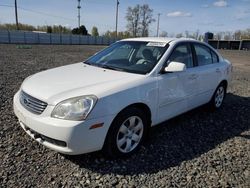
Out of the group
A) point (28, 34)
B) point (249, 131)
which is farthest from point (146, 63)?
point (28, 34)

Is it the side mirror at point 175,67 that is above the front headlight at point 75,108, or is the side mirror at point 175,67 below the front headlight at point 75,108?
above

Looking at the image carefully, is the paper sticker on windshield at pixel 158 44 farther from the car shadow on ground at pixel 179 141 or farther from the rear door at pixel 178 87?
the car shadow on ground at pixel 179 141

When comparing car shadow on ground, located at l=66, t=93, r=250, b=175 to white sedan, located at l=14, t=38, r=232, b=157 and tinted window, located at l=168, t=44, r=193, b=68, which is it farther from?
tinted window, located at l=168, t=44, r=193, b=68

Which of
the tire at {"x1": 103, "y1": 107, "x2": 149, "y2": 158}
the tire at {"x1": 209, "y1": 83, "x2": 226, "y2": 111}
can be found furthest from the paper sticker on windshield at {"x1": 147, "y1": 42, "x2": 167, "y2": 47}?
the tire at {"x1": 209, "y1": 83, "x2": 226, "y2": 111}

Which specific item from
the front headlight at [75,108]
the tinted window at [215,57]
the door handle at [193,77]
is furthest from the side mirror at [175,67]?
the tinted window at [215,57]

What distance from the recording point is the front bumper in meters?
2.67

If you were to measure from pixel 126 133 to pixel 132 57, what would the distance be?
137cm

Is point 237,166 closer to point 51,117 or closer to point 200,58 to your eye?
point 200,58

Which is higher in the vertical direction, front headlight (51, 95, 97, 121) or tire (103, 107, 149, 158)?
front headlight (51, 95, 97, 121)

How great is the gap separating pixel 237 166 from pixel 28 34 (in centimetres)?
3932

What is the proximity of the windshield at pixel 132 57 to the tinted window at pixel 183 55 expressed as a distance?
194 mm

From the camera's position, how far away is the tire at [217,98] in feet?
17.4

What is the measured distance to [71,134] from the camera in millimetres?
2662

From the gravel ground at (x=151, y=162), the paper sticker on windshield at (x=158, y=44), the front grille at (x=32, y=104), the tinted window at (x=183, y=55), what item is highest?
the paper sticker on windshield at (x=158, y=44)
